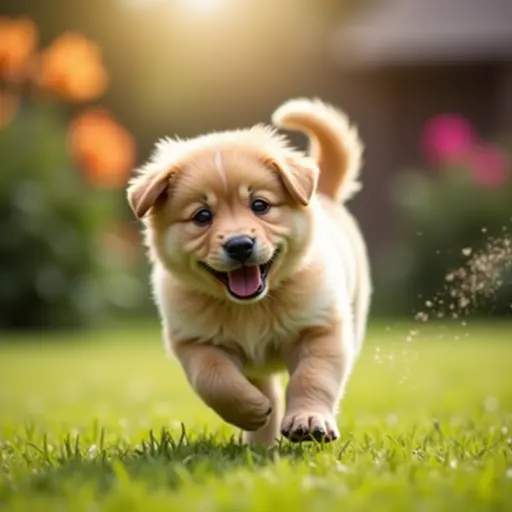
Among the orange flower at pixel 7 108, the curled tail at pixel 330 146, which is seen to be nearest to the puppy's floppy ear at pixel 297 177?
the curled tail at pixel 330 146

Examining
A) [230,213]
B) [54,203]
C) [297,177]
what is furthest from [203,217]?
[54,203]

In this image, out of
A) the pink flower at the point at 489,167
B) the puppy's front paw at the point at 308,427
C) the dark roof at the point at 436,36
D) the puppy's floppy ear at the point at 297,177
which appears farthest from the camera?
the dark roof at the point at 436,36

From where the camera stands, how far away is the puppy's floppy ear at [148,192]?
12.4 ft

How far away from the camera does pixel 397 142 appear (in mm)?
14820

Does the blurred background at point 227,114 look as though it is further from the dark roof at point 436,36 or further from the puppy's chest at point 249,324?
the puppy's chest at point 249,324

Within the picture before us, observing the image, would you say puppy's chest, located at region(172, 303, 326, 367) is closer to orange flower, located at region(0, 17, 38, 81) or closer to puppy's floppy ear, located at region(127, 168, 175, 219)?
puppy's floppy ear, located at region(127, 168, 175, 219)

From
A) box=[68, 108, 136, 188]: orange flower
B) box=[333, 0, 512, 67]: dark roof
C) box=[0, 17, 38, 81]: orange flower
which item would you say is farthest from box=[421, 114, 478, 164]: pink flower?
box=[0, 17, 38, 81]: orange flower

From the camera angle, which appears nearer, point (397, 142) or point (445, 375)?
point (445, 375)

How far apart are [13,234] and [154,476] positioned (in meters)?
7.69


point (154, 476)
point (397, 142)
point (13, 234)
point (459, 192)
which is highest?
point (397, 142)

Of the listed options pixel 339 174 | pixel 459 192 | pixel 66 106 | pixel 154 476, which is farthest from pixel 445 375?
pixel 66 106

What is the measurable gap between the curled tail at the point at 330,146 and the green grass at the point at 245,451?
998mm

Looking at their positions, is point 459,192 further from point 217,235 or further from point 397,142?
point 217,235

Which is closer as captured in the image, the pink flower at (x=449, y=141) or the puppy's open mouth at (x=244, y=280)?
the puppy's open mouth at (x=244, y=280)
